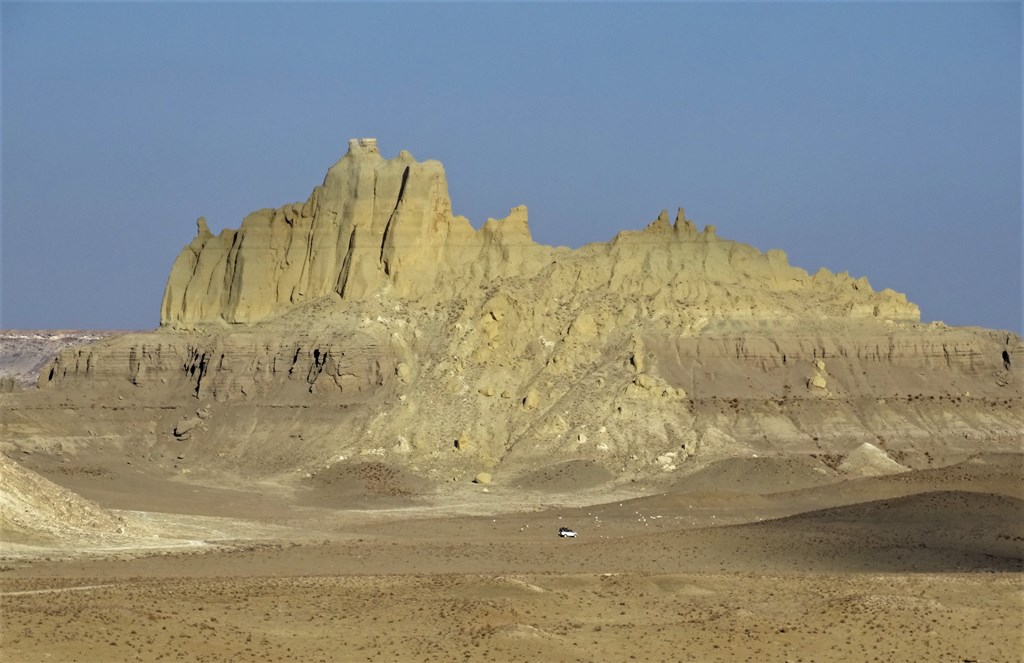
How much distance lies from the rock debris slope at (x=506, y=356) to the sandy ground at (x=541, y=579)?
28.6 feet

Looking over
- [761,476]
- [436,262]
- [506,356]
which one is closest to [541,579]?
[761,476]

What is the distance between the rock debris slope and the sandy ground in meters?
8.73

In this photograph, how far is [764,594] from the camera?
148ft

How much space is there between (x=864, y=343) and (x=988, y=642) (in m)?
57.6

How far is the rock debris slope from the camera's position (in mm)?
89188

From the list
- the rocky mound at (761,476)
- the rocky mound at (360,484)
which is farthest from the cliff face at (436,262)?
the rocky mound at (360,484)

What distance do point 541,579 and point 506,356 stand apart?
155 ft

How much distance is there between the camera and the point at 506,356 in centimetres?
9431

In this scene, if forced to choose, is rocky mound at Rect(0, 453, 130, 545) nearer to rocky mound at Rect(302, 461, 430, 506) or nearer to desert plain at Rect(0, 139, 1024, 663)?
desert plain at Rect(0, 139, 1024, 663)

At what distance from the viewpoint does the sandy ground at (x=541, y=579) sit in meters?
38.2

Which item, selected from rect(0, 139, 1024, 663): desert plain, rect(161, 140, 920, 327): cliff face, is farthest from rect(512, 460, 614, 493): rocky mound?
rect(161, 140, 920, 327): cliff face

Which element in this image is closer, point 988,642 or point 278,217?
point 988,642

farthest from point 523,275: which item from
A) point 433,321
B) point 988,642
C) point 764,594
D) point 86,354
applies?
point 988,642

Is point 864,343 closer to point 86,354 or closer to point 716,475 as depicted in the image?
point 716,475
